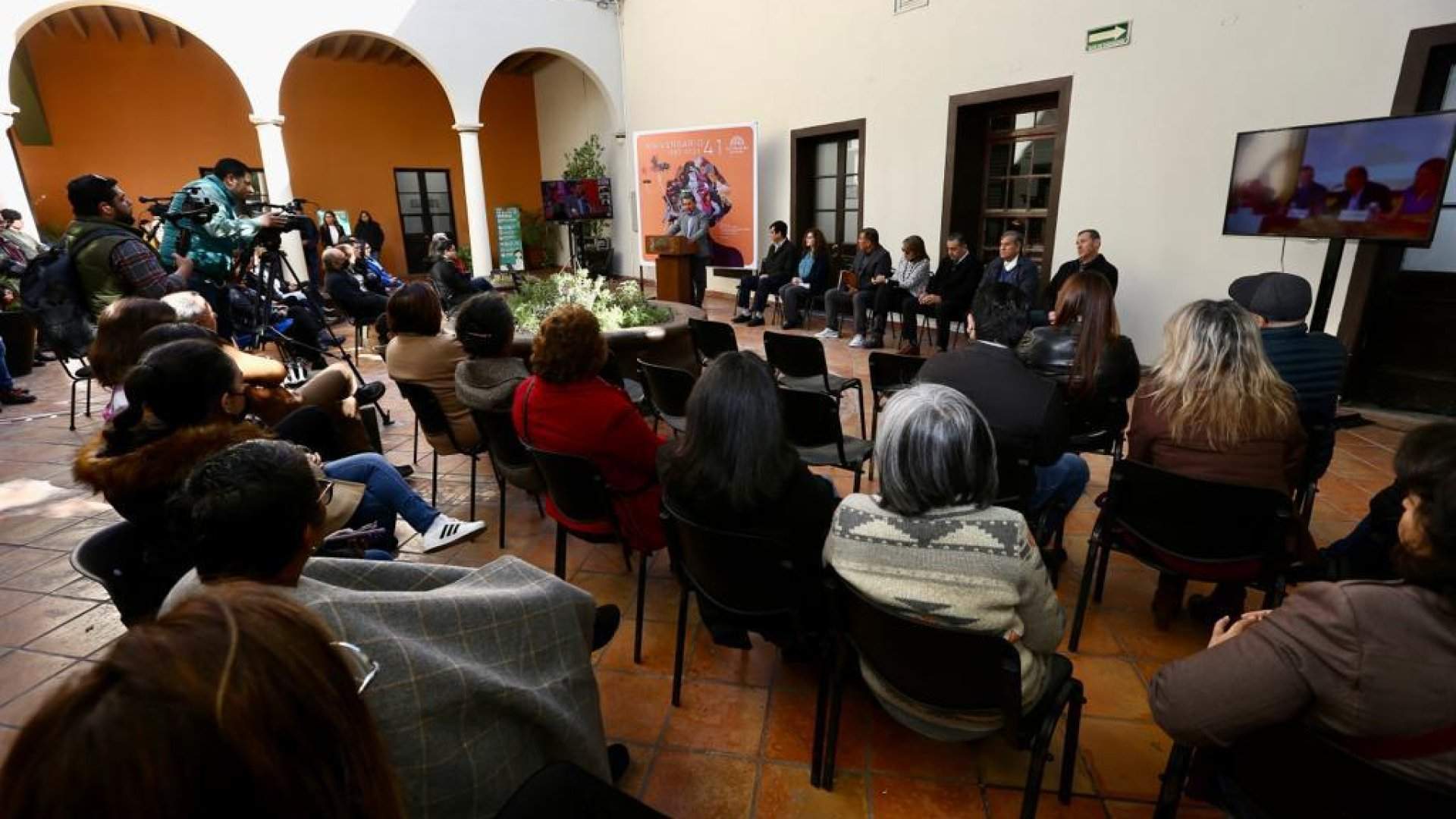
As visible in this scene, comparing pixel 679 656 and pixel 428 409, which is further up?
pixel 428 409

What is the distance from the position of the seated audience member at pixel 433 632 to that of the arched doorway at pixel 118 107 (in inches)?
463

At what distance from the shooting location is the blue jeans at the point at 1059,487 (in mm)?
2529

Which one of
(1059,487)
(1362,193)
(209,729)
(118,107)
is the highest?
(118,107)

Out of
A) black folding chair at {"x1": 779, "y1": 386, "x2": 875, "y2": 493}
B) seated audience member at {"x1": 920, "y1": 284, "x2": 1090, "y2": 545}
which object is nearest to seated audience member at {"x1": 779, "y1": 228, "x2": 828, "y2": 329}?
black folding chair at {"x1": 779, "y1": 386, "x2": 875, "y2": 493}

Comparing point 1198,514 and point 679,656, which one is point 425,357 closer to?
point 679,656

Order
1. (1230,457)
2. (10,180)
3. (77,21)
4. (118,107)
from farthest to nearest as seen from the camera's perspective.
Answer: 1. (118,107)
2. (77,21)
3. (10,180)
4. (1230,457)

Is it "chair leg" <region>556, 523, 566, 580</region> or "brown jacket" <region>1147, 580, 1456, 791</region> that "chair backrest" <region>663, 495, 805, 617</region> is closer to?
"chair leg" <region>556, 523, 566, 580</region>

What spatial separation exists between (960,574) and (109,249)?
459 centimetres

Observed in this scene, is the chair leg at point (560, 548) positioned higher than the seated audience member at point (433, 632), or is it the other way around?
the seated audience member at point (433, 632)

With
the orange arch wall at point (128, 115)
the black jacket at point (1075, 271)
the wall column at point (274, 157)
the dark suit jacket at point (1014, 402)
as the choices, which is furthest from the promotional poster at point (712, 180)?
the orange arch wall at point (128, 115)

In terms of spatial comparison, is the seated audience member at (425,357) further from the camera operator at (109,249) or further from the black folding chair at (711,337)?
the camera operator at (109,249)

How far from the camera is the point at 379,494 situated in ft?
8.30

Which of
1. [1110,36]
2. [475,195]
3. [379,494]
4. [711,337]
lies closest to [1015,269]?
[1110,36]

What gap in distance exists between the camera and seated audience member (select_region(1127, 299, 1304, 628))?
1.98 metres
